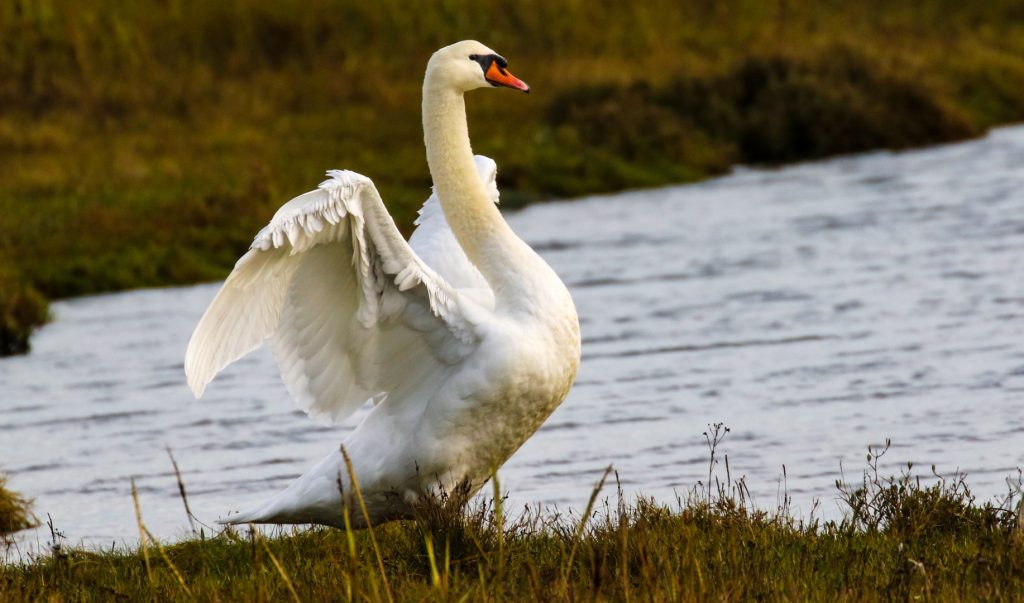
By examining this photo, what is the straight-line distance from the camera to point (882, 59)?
88.1ft

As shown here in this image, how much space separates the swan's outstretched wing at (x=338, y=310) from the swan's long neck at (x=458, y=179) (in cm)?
31

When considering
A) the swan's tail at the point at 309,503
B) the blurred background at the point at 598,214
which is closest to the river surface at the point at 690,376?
the blurred background at the point at 598,214

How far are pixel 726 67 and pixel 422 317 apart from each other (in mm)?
22049

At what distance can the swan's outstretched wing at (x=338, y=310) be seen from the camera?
6.55m

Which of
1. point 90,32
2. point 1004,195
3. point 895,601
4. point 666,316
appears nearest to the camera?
point 895,601

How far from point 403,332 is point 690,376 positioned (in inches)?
200

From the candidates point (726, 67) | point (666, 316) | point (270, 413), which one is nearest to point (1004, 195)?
point (666, 316)

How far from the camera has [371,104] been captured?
2930 centimetres

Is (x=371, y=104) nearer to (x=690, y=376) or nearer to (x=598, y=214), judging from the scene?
(x=598, y=214)

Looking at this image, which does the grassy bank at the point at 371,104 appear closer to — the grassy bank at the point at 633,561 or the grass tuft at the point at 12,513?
the grass tuft at the point at 12,513

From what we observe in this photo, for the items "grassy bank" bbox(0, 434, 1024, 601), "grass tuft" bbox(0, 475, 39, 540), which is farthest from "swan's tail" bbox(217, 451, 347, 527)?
"grass tuft" bbox(0, 475, 39, 540)

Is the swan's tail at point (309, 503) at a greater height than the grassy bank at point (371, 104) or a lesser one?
lesser

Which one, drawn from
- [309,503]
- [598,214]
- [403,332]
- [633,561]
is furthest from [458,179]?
[598,214]

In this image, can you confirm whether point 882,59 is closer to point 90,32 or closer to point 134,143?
point 134,143
